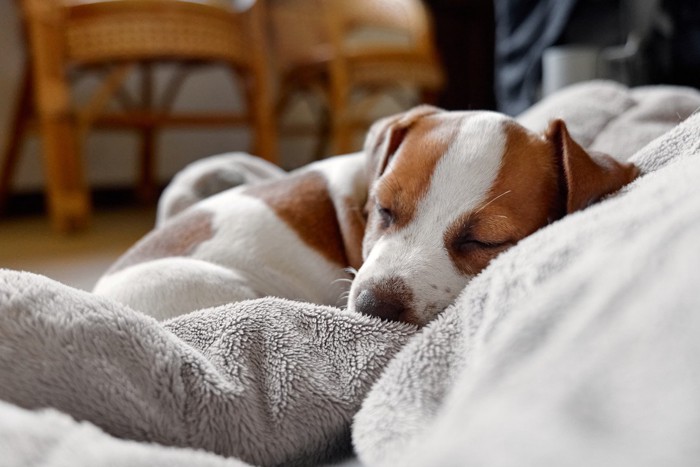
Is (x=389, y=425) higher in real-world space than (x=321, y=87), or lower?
higher

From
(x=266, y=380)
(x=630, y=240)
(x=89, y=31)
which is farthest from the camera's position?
(x=89, y=31)

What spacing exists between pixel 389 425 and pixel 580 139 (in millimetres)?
1046

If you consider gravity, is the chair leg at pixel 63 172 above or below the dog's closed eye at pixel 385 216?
below

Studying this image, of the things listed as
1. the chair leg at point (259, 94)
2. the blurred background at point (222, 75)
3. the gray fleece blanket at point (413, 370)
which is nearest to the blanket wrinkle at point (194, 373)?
the gray fleece blanket at point (413, 370)

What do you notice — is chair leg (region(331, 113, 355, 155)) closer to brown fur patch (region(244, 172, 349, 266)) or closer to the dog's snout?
brown fur patch (region(244, 172, 349, 266))

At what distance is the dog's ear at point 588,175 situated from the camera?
3.15 feet

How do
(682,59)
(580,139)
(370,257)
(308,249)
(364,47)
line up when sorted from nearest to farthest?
(370,257) → (308,249) → (580,139) → (682,59) → (364,47)

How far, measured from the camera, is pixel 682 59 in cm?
213

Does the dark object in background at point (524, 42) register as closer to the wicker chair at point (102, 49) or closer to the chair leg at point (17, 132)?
the wicker chair at point (102, 49)

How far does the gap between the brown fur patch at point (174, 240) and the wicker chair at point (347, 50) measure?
2521 mm

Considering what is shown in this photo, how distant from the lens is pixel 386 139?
121 centimetres

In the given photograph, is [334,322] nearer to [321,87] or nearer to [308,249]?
[308,249]

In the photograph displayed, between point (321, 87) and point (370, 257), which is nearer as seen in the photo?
point (370, 257)

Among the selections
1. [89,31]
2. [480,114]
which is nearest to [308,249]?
[480,114]
